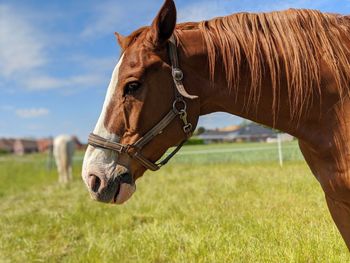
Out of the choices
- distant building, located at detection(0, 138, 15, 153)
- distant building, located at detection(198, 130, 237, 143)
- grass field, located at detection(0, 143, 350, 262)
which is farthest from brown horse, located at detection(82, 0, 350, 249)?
distant building, located at detection(0, 138, 15, 153)

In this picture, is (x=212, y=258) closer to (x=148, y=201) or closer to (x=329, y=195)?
(x=329, y=195)

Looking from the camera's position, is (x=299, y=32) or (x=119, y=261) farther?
(x=119, y=261)

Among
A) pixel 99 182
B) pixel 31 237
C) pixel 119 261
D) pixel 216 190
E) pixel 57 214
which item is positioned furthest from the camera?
pixel 216 190

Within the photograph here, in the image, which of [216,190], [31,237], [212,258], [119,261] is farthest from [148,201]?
[212,258]

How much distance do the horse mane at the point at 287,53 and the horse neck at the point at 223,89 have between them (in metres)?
0.02

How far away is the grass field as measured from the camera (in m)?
3.16

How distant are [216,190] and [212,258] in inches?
144

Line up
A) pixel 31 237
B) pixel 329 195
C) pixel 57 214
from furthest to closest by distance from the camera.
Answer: pixel 57 214
pixel 31 237
pixel 329 195

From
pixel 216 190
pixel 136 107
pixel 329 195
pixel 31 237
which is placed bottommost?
pixel 216 190

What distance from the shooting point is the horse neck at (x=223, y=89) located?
1892 millimetres

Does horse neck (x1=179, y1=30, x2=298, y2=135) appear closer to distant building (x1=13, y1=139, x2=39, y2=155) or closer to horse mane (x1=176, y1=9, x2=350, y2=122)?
horse mane (x1=176, y1=9, x2=350, y2=122)

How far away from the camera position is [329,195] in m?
1.95

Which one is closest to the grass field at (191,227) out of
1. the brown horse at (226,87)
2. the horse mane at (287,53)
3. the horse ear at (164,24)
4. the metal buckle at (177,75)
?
the brown horse at (226,87)

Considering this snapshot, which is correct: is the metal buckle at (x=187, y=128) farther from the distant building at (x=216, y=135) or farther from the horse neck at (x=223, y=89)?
the distant building at (x=216, y=135)
